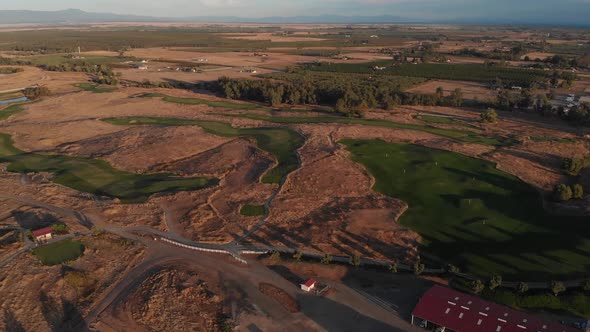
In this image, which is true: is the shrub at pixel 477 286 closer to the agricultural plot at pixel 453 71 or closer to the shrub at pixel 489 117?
the shrub at pixel 489 117

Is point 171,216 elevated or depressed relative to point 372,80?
depressed

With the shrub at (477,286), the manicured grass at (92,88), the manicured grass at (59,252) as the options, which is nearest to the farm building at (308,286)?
the shrub at (477,286)

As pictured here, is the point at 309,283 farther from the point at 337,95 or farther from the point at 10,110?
the point at 10,110

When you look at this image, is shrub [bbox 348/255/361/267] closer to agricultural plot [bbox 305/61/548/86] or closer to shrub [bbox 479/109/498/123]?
shrub [bbox 479/109/498/123]

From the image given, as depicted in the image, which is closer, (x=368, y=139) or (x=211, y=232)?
(x=211, y=232)

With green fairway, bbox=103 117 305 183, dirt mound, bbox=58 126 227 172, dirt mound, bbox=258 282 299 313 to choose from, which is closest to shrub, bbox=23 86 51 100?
green fairway, bbox=103 117 305 183

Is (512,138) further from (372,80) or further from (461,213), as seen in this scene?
(372,80)

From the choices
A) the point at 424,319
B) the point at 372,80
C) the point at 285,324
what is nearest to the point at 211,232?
the point at 285,324
